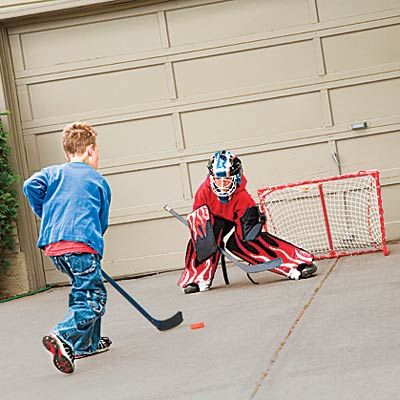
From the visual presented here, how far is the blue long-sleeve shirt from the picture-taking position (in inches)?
223

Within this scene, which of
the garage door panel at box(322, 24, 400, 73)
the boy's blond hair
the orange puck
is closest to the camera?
the boy's blond hair

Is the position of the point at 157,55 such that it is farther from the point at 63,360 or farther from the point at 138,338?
the point at 63,360

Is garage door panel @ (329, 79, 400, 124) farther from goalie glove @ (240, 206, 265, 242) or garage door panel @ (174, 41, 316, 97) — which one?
goalie glove @ (240, 206, 265, 242)

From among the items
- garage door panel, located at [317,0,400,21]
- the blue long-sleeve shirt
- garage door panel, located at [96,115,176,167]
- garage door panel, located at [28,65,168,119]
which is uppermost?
garage door panel, located at [317,0,400,21]

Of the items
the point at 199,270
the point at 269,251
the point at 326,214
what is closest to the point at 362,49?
the point at 326,214

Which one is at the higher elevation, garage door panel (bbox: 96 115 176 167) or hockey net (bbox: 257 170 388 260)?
garage door panel (bbox: 96 115 176 167)

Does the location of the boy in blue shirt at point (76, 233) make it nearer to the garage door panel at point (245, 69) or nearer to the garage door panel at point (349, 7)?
the garage door panel at point (245, 69)

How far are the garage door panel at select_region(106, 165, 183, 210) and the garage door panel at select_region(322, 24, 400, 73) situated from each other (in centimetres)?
164

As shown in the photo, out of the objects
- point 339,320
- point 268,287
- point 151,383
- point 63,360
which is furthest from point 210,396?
point 268,287

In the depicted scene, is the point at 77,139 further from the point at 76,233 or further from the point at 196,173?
the point at 196,173

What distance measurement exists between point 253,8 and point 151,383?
17.5ft

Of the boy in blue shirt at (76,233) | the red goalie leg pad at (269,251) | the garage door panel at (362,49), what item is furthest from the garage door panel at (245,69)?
the boy in blue shirt at (76,233)

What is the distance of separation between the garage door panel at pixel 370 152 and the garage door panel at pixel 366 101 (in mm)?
180

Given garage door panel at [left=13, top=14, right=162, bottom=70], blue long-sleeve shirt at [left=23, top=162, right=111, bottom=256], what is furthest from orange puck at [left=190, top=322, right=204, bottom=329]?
garage door panel at [left=13, top=14, right=162, bottom=70]
